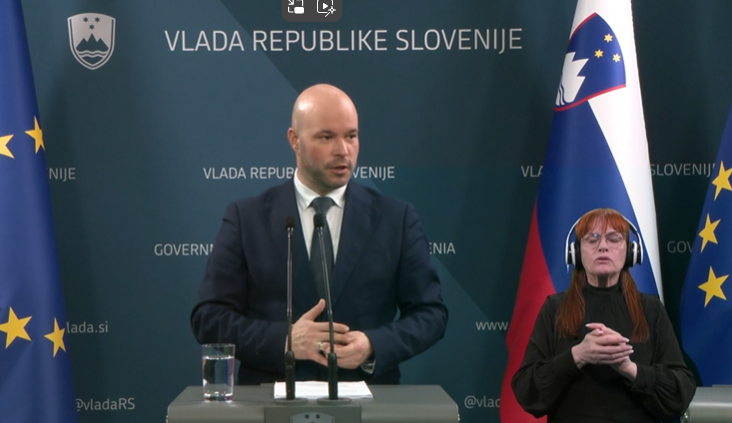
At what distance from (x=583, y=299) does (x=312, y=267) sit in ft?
3.40

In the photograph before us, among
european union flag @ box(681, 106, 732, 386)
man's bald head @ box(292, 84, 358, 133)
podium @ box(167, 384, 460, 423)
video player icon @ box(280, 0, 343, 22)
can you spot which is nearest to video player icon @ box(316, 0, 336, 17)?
video player icon @ box(280, 0, 343, 22)

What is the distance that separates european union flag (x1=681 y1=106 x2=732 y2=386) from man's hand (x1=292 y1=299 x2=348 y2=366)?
213cm

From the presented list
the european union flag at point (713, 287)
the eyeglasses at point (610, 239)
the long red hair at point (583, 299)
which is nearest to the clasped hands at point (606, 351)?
the long red hair at point (583, 299)

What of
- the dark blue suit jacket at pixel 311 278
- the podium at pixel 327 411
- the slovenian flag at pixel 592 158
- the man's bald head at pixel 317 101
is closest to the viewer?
the podium at pixel 327 411

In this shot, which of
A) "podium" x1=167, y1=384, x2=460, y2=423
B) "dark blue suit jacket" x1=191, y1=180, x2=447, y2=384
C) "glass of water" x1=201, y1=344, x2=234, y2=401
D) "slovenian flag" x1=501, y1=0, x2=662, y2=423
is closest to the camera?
"podium" x1=167, y1=384, x2=460, y2=423

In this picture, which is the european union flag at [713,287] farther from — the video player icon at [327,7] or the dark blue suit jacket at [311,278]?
the video player icon at [327,7]

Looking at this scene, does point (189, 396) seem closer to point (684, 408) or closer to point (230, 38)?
point (684, 408)

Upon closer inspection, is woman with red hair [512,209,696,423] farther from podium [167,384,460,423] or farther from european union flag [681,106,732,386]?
european union flag [681,106,732,386]

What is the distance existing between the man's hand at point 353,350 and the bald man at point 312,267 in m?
0.21

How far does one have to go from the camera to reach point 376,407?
239 centimetres

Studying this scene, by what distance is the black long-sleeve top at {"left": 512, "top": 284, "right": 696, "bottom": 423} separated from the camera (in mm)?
2928

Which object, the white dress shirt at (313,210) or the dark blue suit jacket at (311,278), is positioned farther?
the white dress shirt at (313,210)

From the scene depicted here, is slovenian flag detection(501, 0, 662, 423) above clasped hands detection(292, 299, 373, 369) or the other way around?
above

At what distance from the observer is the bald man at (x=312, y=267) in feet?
10.6
